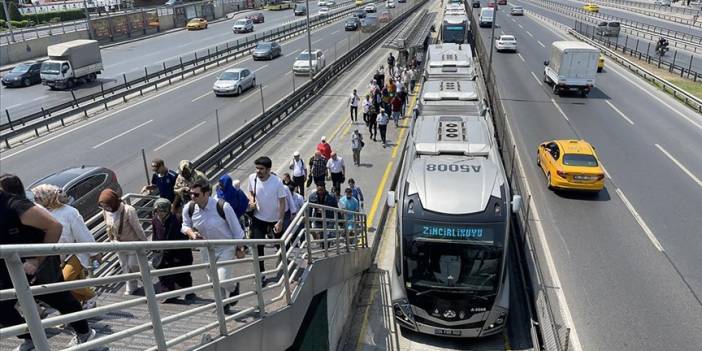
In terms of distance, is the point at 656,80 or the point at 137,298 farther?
the point at 656,80

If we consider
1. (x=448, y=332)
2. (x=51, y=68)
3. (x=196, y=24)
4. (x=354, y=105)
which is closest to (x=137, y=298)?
(x=448, y=332)

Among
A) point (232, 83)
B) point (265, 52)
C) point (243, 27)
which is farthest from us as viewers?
point (243, 27)

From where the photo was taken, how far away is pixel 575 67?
26594 millimetres

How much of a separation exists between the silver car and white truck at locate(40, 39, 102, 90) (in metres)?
10.2

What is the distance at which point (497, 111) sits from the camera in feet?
62.4

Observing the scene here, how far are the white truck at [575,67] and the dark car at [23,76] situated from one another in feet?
→ 113

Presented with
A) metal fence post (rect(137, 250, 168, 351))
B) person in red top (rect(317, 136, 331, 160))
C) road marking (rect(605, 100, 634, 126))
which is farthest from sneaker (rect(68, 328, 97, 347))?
road marking (rect(605, 100, 634, 126))

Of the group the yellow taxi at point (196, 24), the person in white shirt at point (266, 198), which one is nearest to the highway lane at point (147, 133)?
the person in white shirt at point (266, 198)

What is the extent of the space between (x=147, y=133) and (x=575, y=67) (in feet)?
75.1

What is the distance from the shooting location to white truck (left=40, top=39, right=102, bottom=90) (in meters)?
30.6

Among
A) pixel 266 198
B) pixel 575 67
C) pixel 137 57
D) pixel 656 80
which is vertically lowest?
pixel 656 80

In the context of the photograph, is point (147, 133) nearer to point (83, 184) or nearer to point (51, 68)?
point (83, 184)

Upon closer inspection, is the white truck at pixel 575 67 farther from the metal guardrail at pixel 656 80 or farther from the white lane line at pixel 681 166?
the white lane line at pixel 681 166

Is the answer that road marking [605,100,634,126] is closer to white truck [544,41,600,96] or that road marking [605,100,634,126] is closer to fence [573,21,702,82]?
white truck [544,41,600,96]
